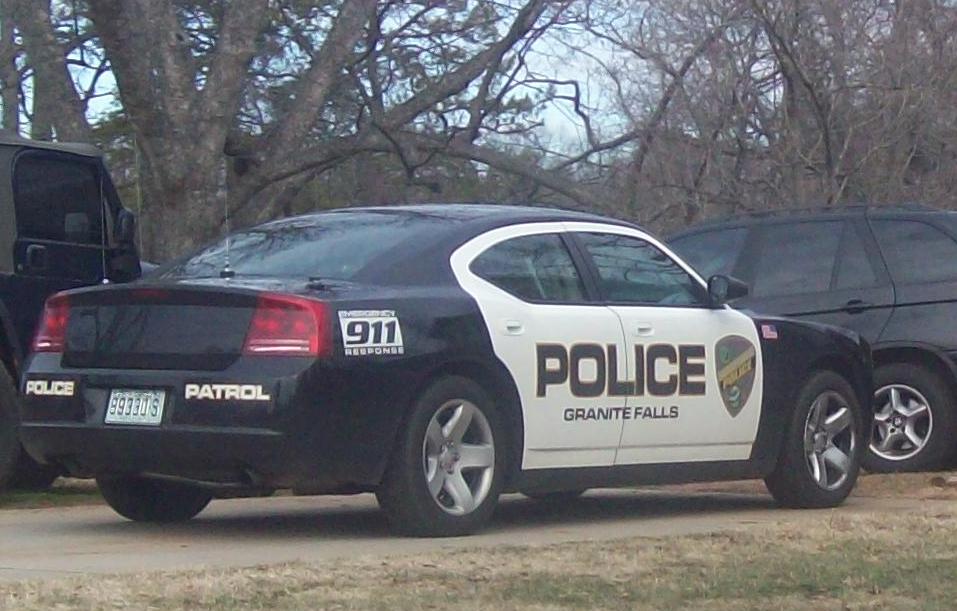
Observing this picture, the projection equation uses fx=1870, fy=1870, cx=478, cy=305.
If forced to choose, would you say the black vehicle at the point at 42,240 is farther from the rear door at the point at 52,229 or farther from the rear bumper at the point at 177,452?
the rear bumper at the point at 177,452

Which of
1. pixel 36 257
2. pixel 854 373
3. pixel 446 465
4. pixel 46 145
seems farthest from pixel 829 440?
pixel 46 145

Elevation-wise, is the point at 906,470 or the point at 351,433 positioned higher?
the point at 351,433

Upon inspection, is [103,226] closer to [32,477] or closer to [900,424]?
[32,477]

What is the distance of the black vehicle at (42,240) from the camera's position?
10.5 m

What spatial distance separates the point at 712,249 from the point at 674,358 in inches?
139

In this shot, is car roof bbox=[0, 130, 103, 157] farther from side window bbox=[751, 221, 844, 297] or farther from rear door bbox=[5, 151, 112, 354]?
side window bbox=[751, 221, 844, 297]

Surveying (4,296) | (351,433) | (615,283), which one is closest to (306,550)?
(351,433)

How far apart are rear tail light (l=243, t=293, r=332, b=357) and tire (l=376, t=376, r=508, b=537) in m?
0.60

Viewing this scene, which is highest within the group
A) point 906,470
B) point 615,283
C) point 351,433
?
point 615,283

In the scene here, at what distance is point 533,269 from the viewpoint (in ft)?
29.2

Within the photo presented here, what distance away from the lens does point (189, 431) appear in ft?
25.8

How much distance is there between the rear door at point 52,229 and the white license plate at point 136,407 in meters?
2.56

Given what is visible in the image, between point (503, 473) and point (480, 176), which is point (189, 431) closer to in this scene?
point (503, 473)

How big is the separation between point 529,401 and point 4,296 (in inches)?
136
